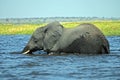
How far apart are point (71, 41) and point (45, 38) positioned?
5.85 ft

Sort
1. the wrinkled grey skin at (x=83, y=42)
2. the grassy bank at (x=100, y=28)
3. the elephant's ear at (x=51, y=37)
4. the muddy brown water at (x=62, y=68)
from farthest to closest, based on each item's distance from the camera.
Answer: the grassy bank at (x=100, y=28) → the elephant's ear at (x=51, y=37) → the wrinkled grey skin at (x=83, y=42) → the muddy brown water at (x=62, y=68)

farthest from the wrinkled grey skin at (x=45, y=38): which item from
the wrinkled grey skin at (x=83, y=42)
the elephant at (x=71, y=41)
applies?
the wrinkled grey skin at (x=83, y=42)

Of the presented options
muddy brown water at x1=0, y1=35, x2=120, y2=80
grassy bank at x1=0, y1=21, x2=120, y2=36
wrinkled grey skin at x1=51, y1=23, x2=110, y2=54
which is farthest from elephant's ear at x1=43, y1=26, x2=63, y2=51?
grassy bank at x1=0, y1=21, x2=120, y2=36

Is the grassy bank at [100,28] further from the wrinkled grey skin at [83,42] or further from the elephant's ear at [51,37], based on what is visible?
the wrinkled grey skin at [83,42]

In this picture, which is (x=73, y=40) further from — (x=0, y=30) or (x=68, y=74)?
(x=0, y=30)

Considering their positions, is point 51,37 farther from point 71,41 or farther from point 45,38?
point 71,41

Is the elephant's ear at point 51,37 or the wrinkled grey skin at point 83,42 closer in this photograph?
the wrinkled grey skin at point 83,42

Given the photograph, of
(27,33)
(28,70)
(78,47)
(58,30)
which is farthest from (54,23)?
(27,33)

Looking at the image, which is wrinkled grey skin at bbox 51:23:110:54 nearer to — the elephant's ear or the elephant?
the elephant

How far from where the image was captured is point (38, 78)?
1562 centimetres

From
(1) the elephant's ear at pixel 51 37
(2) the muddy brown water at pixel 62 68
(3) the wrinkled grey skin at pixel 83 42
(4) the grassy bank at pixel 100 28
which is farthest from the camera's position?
(4) the grassy bank at pixel 100 28

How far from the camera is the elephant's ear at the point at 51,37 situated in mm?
24688

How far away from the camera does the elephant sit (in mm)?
24047

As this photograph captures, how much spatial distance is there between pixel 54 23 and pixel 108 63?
6642 mm
